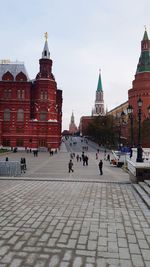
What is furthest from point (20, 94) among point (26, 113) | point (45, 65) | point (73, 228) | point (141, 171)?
point (73, 228)

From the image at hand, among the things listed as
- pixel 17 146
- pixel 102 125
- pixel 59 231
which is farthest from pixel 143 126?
pixel 59 231

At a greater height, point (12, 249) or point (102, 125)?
point (102, 125)

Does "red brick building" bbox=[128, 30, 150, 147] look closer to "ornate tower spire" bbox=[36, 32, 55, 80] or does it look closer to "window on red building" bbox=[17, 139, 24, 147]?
"ornate tower spire" bbox=[36, 32, 55, 80]

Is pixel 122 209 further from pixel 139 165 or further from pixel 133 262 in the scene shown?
pixel 139 165

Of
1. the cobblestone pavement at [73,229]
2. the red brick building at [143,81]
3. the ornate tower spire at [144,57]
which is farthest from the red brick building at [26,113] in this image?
the cobblestone pavement at [73,229]

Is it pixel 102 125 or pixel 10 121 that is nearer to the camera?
pixel 10 121

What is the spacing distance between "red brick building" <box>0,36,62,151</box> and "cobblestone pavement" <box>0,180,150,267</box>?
47215 millimetres

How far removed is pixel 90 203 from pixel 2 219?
13.6 ft

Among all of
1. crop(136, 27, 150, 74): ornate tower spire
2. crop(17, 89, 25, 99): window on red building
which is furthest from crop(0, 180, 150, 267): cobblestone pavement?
crop(136, 27, 150, 74): ornate tower spire

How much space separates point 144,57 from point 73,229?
8738 centimetres

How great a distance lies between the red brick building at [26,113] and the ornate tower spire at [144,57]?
3896 centimetres

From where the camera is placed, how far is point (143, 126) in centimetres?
5834

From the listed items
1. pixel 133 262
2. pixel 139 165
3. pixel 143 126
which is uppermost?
pixel 143 126

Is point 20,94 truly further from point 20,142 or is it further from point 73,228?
point 73,228
